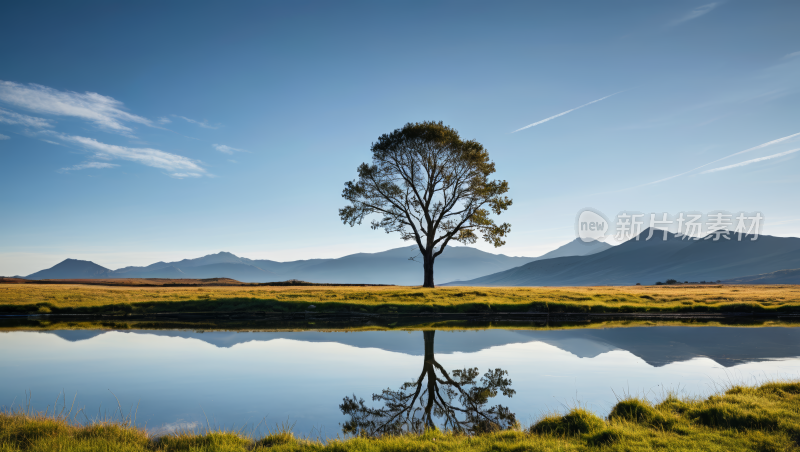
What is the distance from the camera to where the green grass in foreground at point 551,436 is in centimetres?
765

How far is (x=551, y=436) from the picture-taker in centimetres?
836

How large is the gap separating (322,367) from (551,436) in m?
9.46

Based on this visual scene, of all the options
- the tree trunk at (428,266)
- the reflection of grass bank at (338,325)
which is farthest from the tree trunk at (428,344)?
the tree trunk at (428,266)

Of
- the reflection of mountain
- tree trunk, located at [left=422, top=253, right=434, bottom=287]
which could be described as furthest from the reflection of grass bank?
tree trunk, located at [left=422, top=253, right=434, bottom=287]

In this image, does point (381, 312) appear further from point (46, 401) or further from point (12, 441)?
point (12, 441)

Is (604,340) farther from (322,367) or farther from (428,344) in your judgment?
(322,367)

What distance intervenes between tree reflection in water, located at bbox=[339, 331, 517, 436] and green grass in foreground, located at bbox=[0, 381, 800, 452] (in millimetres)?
1162

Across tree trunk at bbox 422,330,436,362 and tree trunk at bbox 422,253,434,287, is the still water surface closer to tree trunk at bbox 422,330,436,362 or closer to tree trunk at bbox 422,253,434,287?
tree trunk at bbox 422,330,436,362

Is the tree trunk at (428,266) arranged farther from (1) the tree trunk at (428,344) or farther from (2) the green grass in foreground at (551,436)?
(2) the green grass in foreground at (551,436)

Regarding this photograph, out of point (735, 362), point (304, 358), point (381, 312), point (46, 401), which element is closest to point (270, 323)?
point (381, 312)

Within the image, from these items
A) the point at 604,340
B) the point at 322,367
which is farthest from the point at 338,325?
the point at 604,340

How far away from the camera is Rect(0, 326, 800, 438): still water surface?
11.3 metres

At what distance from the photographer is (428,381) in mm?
13898

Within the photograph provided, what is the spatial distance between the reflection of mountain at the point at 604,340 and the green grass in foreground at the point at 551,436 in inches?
319
